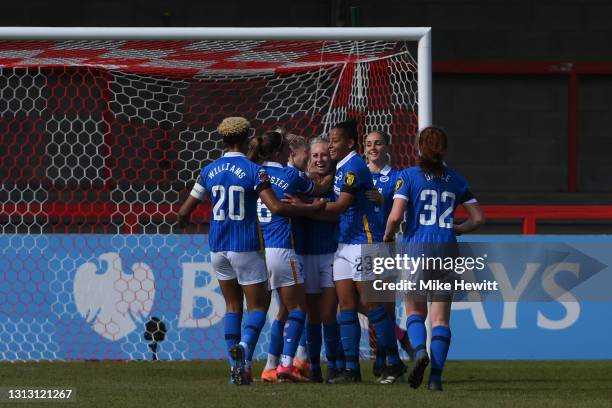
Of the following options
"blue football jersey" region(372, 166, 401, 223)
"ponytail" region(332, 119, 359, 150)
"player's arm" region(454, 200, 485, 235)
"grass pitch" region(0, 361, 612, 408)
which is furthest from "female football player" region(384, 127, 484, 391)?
"blue football jersey" region(372, 166, 401, 223)

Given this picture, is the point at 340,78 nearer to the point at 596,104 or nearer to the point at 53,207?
the point at 53,207

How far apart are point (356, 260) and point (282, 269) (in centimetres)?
45

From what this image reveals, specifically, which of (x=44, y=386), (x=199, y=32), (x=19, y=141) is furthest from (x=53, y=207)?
(x=19, y=141)

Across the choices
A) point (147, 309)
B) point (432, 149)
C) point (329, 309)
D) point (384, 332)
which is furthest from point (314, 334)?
point (147, 309)

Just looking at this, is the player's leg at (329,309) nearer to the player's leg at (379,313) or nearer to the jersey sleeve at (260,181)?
the player's leg at (379,313)

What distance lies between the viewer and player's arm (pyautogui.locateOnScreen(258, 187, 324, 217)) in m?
7.28

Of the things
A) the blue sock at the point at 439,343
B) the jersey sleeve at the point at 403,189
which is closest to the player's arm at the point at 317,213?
the jersey sleeve at the point at 403,189

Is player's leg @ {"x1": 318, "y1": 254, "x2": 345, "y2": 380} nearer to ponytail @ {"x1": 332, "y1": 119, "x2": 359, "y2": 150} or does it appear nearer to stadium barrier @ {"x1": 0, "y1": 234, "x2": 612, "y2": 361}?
ponytail @ {"x1": 332, "y1": 119, "x2": 359, "y2": 150}

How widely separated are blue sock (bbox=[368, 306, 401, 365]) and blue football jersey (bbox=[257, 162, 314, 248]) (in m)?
0.66

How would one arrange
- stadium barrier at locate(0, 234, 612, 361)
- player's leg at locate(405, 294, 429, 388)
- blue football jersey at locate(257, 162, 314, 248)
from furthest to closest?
stadium barrier at locate(0, 234, 612, 361)
blue football jersey at locate(257, 162, 314, 248)
player's leg at locate(405, 294, 429, 388)

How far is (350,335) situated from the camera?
7867 millimetres

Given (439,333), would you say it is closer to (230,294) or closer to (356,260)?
(356,260)

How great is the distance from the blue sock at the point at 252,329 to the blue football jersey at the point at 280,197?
1.56 ft

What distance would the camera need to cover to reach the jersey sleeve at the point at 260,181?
24.0 feet
